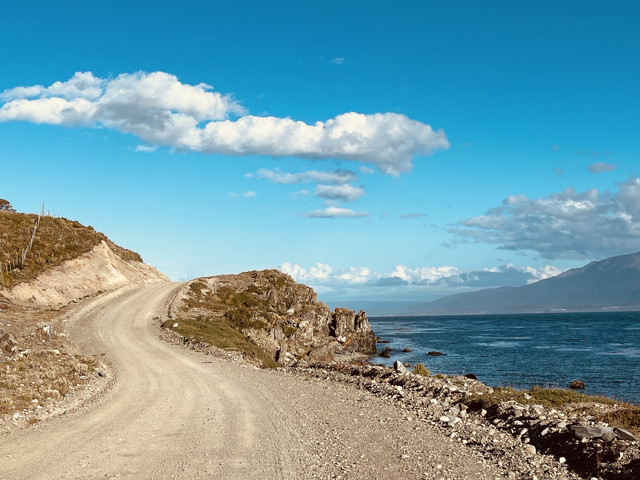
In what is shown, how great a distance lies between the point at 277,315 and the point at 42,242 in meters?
33.1

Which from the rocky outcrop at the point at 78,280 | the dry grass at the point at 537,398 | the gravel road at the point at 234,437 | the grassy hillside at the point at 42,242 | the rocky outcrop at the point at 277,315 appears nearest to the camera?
the gravel road at the point at 234,437

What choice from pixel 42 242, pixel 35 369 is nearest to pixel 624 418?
pixel 35 369

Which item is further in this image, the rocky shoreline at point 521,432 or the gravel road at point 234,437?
the gravel road at point 234,437

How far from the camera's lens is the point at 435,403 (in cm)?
2123

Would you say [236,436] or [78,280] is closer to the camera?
[236,436]

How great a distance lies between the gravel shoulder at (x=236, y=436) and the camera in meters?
14.0

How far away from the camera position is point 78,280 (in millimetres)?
61031

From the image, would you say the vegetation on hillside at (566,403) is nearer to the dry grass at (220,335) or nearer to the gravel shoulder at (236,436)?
the gravel shoulder at (236,436)

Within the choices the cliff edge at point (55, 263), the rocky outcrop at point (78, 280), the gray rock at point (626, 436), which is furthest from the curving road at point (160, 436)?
the cliff edge at point (55, 263)

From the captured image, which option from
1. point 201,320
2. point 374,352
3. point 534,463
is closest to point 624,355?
point 374,352

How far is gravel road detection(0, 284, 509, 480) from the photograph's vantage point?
13977 mm

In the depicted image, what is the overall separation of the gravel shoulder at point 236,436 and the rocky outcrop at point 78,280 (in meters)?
31.8

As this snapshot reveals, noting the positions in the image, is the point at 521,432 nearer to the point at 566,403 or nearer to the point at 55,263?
the point at 566,403

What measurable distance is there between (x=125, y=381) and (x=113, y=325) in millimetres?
19586
